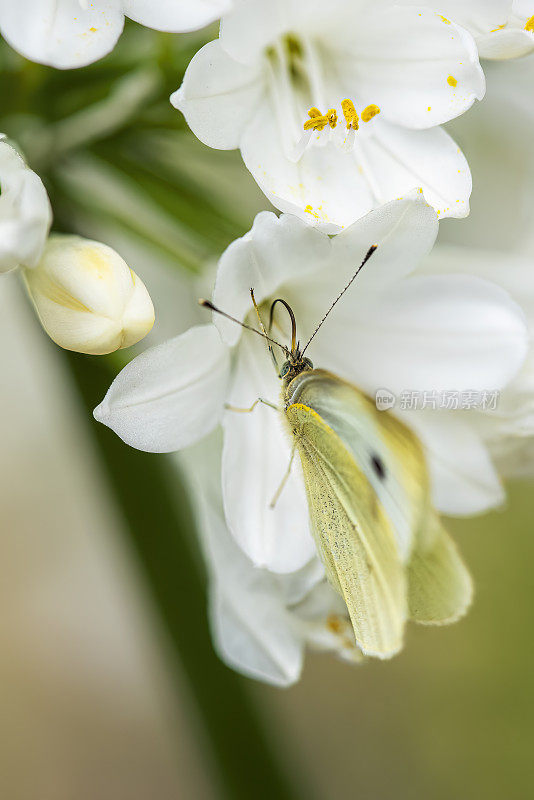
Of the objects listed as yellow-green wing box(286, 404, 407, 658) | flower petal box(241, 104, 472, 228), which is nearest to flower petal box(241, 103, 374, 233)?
flower petal box(241, 104, 472, 228)

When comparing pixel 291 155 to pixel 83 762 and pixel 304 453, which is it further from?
pixel 83 762

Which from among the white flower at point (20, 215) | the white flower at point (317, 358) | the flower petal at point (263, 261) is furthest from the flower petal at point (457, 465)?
the white flower at point (20, 215)

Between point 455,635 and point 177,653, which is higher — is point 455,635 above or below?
below

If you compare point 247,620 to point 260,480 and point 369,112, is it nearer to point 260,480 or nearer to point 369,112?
point 260,480

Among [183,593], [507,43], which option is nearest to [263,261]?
[507,43]

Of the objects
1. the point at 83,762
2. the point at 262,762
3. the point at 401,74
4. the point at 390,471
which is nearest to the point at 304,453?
the point at 390,471

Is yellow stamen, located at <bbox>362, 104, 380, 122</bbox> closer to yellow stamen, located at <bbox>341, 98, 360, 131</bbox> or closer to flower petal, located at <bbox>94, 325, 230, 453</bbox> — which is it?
yellow stamen, located at <bbox>341, 98, 360, 131</bbox>
